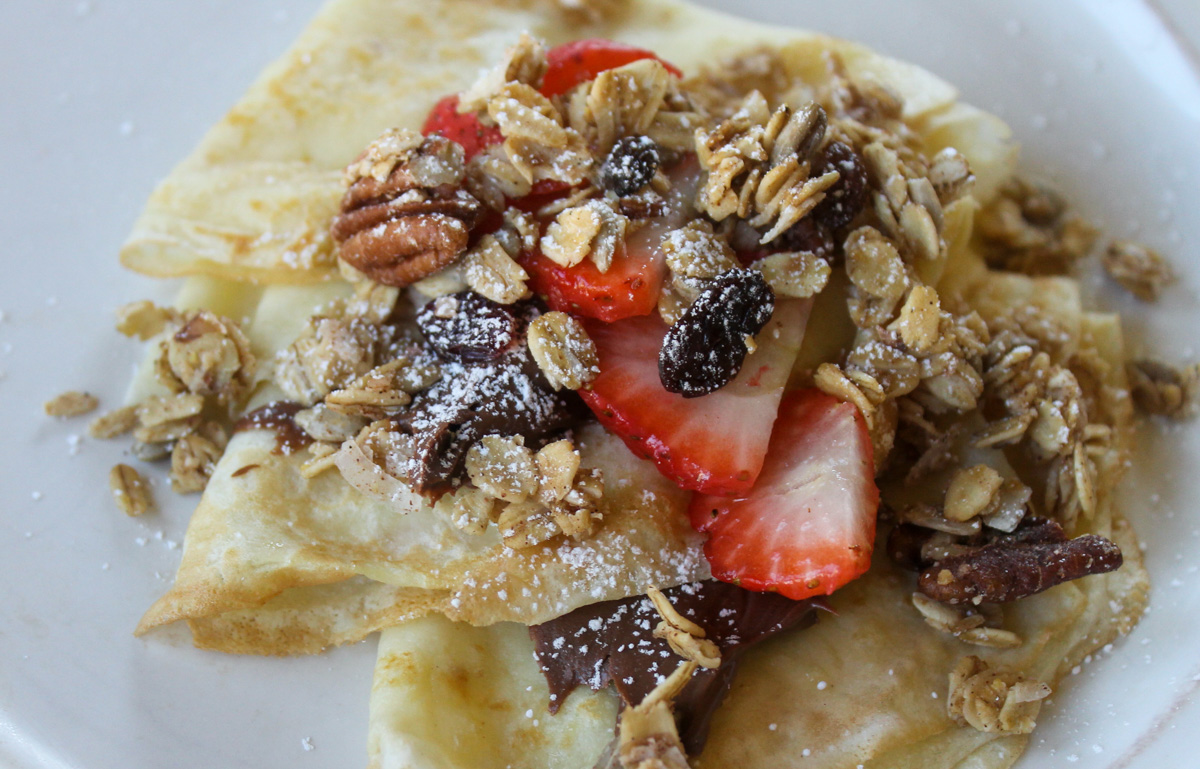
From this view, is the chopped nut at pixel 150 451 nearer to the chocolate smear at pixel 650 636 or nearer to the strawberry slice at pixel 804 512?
the chocolate smear at pixel 650 636

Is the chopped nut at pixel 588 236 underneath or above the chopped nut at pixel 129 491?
above

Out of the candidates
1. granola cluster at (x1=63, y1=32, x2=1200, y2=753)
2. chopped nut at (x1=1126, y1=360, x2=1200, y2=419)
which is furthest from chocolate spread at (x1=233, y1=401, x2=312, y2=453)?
chopped nut at (x1=1126, y1=360, x2=1200, y2=419)

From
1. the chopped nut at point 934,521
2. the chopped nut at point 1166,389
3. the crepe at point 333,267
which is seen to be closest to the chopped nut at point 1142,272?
the chopped nut at point 1166,389

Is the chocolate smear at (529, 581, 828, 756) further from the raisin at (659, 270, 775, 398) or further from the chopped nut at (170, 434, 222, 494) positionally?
the chopped nut at (170, 434, 222, 494)

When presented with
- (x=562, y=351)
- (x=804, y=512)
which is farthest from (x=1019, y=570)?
(x=562, y=351)

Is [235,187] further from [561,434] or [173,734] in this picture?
[173,734]

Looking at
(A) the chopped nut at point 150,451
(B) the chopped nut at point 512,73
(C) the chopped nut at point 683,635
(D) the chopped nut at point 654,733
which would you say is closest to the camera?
(D) the chopped nut at point 654,733
